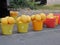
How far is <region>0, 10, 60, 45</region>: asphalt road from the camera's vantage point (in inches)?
308

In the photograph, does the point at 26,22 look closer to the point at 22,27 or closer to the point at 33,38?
the point at 22,27

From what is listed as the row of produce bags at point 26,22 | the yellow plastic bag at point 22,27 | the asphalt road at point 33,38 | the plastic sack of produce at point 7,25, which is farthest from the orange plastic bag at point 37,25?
the plastic sack of produce at point 7,25

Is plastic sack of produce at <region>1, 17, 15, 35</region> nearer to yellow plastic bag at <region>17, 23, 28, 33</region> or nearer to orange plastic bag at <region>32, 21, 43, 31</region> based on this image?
yellow plastic bag at <region>17, 23, 28, 33</region>

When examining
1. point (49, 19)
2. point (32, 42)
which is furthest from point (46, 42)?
point (49, 19)

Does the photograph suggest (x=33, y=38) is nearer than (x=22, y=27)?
Yes

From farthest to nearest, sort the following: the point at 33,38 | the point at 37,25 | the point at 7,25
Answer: the point at 37,25, the point at 7,25, the point at 33,38

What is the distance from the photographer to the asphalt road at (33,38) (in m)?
7.83

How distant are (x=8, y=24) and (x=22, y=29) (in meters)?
0.59

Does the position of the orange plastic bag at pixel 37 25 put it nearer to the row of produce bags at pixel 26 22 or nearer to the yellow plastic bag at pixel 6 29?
the row of produce bags at pixel 26 22

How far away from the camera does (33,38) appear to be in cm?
835

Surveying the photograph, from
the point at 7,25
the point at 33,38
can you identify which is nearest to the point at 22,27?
the point at 7,25

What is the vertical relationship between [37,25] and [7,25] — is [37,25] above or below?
below

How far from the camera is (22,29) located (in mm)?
9008

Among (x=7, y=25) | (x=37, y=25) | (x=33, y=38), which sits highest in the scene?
(x=7, y=25)
